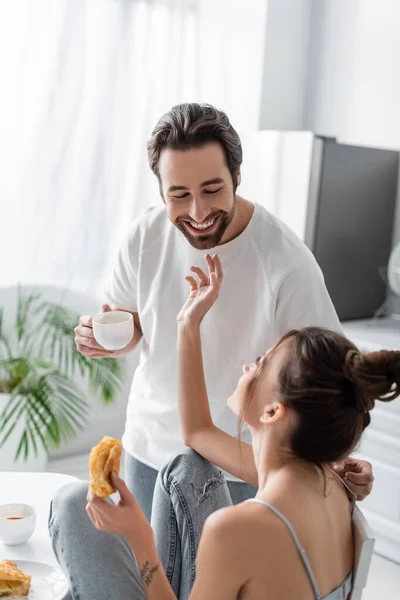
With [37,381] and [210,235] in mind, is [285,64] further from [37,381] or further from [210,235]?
[210,235]

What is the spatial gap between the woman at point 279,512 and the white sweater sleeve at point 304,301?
0.29 m

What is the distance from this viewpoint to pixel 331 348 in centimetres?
125

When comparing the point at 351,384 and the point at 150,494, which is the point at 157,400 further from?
the point at 351,384

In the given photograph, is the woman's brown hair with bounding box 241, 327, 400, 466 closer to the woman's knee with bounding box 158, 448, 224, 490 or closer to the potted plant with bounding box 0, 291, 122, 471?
the woman's knee with bounding box 158, 448, 224, 490

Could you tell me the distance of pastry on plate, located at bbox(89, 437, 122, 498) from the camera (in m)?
1.20

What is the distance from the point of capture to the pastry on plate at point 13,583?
1422 millimetres

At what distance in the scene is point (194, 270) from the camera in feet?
5.71

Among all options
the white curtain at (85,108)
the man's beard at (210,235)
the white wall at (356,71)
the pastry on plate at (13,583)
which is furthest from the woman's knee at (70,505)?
the white wall at (356,71)

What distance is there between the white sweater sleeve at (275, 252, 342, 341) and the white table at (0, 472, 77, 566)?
28.4 inches

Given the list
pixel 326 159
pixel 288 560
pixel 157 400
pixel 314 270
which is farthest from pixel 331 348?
pixel 326 159

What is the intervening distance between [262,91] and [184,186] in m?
2.39

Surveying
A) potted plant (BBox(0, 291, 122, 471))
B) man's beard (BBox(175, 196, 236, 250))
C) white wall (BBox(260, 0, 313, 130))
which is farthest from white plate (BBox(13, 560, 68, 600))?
white wall (BBox(260, 0, 313, 130))

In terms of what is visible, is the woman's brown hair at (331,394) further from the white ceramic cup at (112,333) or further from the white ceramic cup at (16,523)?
the white ceramic cup at (16,523)

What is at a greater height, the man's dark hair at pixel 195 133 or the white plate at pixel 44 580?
the man's dark hair at pixel 195 133
